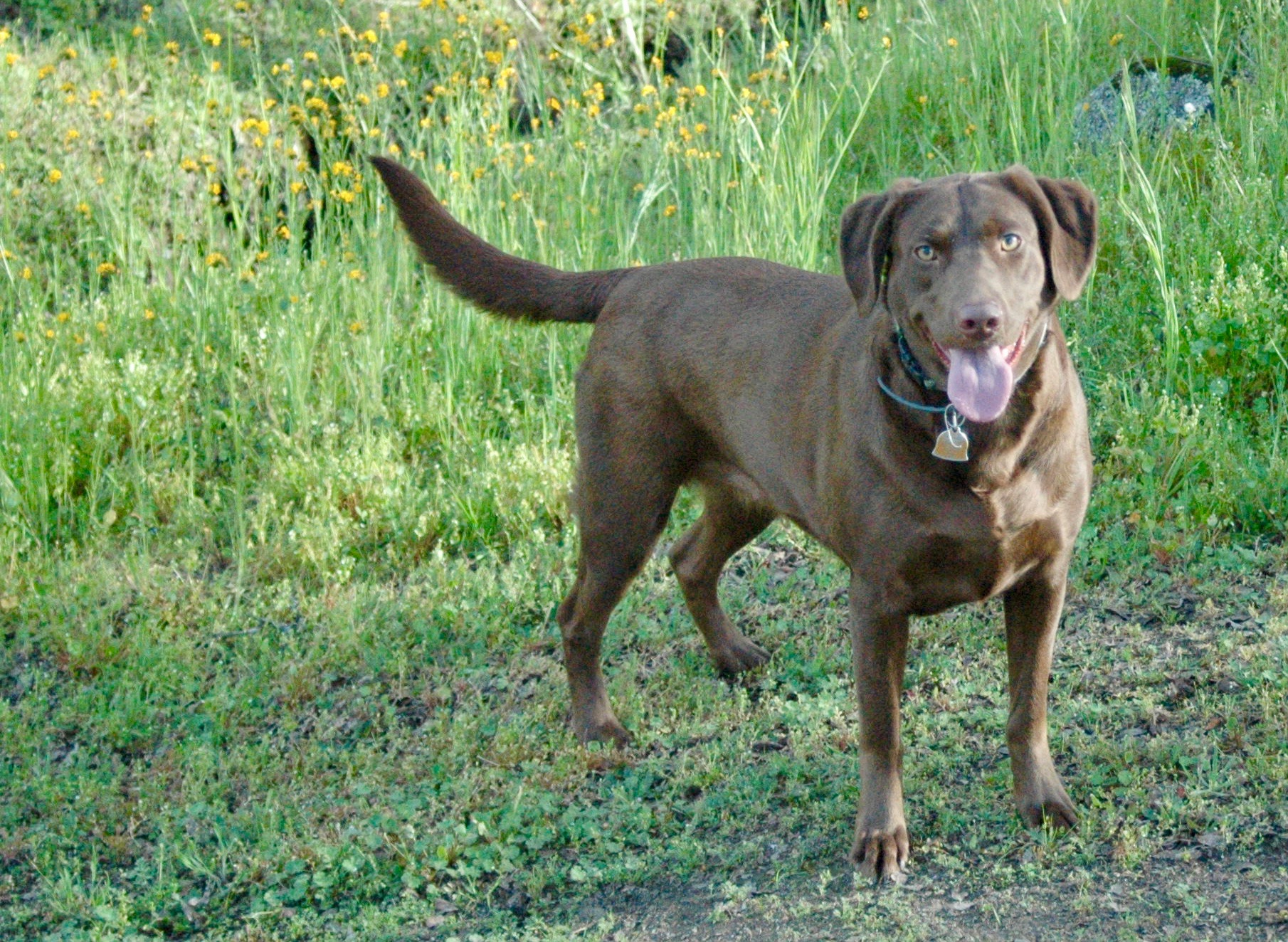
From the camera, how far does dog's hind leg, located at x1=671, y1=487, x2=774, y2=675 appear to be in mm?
4359

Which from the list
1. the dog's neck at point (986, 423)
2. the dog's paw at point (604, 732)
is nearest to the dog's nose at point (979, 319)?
the dog's neck at point (986, 423)

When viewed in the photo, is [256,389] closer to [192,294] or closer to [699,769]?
[192,294]

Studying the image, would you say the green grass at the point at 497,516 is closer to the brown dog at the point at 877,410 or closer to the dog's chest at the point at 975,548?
the brown dog at the point at 877,410

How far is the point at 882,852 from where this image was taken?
339 centimetres

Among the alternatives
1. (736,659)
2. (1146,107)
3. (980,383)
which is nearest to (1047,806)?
(980,383)

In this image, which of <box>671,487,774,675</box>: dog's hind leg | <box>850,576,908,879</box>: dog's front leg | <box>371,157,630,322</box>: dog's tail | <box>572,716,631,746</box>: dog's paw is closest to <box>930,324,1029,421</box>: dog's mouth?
<box>850,576,908,879</box>: dog's front leg

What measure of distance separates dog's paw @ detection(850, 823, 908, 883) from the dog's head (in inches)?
42.4

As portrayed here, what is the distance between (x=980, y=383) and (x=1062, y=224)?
1.61ft

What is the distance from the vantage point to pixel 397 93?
7.59m

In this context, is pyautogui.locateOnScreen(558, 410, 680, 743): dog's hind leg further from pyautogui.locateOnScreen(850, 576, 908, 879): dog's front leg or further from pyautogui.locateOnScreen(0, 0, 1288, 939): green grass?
pyautogui.locateOnScreen(850, 576, 908, 879): dog's front leg

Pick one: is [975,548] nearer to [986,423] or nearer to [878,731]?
[986,423]

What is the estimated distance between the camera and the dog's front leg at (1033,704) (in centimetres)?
338

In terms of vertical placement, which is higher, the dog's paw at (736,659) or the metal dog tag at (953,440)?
the metal dog tag at (953,440)

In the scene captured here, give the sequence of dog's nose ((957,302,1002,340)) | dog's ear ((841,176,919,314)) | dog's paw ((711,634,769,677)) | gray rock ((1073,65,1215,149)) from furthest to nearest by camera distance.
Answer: gray rock ((1073,65,1215,149)) < dog's paw ((711,634,769,677)) < dog's ear ((841,176,919,314)) < dog's nose ((957,302,1002,340))
